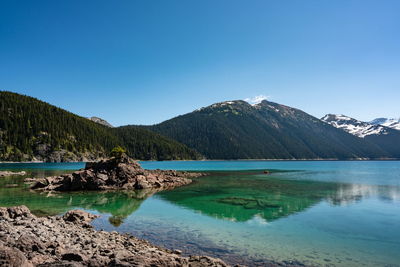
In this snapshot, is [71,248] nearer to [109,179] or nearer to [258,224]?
[258,224]

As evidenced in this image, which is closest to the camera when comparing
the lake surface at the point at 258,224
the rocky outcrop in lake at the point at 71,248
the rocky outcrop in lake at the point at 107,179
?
the rocky outcrop in lake at the point at 71,248

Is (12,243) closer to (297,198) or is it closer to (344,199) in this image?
(297,198)

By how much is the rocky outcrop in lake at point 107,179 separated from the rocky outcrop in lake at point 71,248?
31834 mm

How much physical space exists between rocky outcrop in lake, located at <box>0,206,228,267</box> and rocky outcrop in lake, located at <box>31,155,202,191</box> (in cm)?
3183

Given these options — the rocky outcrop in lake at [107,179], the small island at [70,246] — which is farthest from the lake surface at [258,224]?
the rocky outcrop in lake at [107,179]

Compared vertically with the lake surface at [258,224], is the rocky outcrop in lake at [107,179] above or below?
above

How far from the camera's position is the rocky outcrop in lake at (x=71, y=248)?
39.7 ft

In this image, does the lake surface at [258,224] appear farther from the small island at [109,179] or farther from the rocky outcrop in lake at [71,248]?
the small island at [109,179]

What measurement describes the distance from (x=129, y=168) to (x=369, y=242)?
52.0m

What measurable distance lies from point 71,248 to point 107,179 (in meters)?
44.1

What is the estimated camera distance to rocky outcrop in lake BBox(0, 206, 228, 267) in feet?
39.7

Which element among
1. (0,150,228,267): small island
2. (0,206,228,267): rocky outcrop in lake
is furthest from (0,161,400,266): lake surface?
(0,206,228,267): rocky outcrop in lake

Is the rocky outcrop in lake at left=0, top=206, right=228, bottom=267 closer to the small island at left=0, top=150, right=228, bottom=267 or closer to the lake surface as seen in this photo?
the small island at left=0, top=150, right=228, bottom=267

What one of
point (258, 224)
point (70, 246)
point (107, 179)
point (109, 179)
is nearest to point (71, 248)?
point (70, 246)
